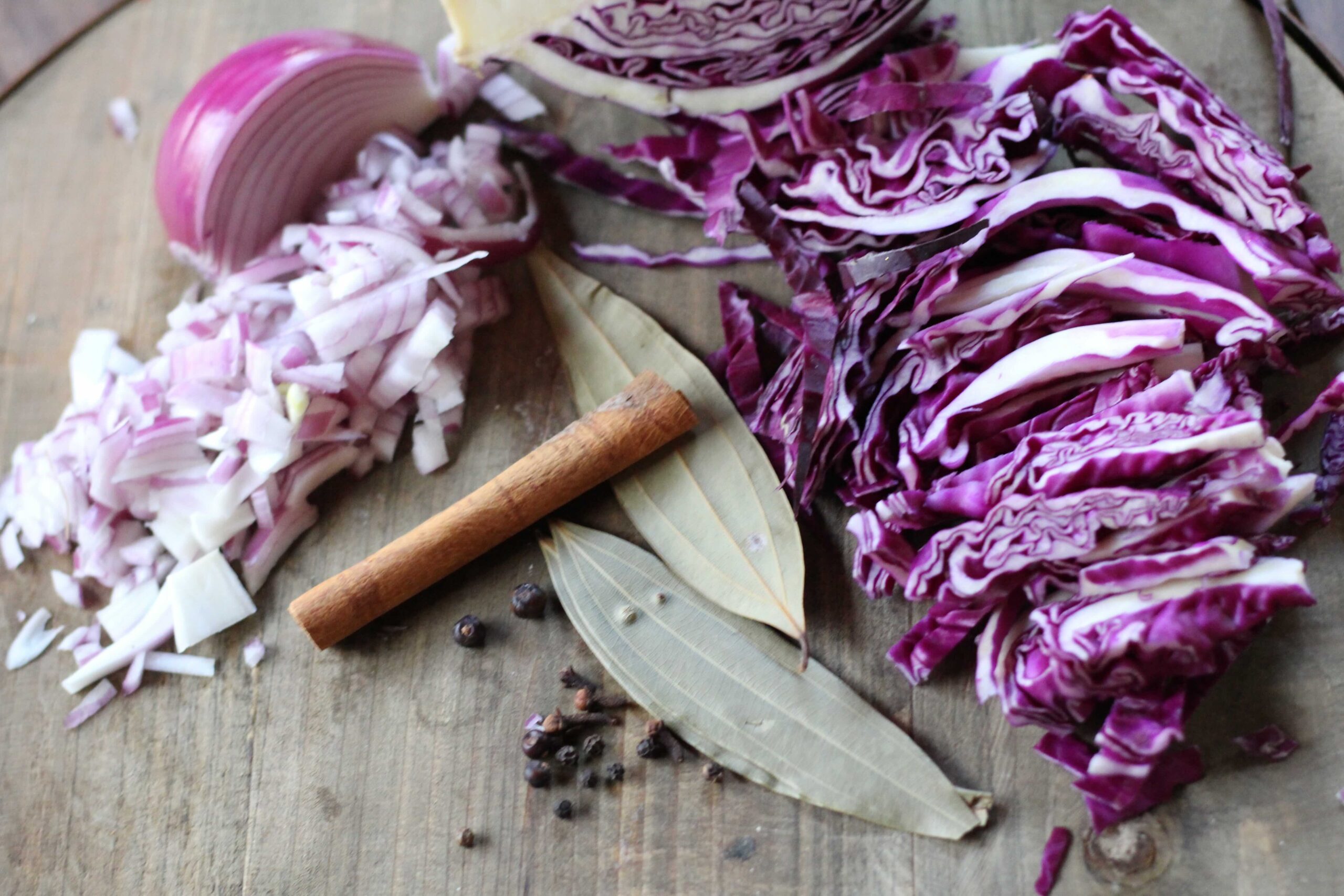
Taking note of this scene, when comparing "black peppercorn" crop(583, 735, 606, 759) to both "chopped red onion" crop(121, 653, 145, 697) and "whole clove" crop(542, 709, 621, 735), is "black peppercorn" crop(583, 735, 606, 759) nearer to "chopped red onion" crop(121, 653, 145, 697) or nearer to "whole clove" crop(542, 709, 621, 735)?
"whole clove" crop(542, 709, 621, 735)

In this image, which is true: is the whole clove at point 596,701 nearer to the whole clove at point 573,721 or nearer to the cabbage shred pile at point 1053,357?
the whole clove at point 573,721

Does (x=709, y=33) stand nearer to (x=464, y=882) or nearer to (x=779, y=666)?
(x=779, y=666)

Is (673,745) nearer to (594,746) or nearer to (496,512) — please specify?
(594,746)

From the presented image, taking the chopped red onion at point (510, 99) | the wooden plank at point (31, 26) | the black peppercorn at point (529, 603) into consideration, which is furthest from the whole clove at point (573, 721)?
the wooden plank at point (31, 26)

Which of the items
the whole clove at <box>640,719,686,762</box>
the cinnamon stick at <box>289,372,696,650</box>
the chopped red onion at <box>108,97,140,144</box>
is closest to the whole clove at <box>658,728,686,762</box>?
the whole clove at <box>640,719,686,762</box>

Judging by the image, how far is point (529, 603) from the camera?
64.6 inches

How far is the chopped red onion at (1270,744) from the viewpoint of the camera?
1.43 metres

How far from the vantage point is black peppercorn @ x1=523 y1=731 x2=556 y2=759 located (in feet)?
5.12

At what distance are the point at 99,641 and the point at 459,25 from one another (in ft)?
4.07

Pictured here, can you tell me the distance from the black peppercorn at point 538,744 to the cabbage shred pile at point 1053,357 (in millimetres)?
546

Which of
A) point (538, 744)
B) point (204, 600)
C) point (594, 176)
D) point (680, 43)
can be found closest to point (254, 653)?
point (204, 600)

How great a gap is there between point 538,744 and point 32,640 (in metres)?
0.95

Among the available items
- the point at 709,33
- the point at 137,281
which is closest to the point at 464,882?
the point at 137,281

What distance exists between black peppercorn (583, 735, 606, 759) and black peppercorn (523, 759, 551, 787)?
0.20 feet
